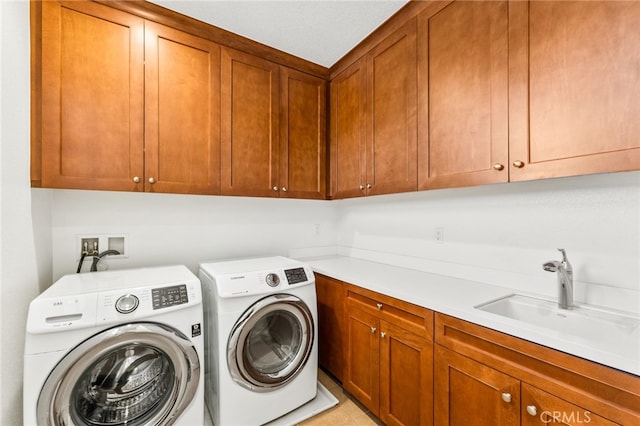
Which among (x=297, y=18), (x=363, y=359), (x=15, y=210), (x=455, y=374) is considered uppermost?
(x=297, y=18)

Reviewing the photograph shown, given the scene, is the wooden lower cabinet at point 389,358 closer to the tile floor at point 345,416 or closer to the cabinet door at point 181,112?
the tile floor at point 345,416

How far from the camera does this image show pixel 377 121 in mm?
1988

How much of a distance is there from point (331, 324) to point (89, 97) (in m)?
2.13

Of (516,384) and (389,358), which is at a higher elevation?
(516,384)

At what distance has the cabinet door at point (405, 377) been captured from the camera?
53.3 inches

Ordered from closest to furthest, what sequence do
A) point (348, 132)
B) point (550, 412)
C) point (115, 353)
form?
point (550, 412)
point (115, 353)
point (348, 132)

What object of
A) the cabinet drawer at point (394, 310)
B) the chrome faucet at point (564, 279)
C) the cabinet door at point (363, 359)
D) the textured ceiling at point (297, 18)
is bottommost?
the cabinet door at point (363, 359)

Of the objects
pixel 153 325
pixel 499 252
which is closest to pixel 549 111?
pixel 499 252

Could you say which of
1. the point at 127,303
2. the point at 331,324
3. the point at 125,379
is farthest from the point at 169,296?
the point at 331,324

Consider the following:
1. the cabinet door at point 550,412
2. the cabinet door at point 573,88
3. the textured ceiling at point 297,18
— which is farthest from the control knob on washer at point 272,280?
the textured ceiling at point 297,18

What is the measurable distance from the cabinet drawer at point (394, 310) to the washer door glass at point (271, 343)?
342 mm

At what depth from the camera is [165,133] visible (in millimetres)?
1780

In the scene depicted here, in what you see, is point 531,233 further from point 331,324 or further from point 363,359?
point 331,324

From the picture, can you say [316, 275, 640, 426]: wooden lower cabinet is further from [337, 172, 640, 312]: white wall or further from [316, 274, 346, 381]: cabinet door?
[337, 172, 640, 312]: white wall
